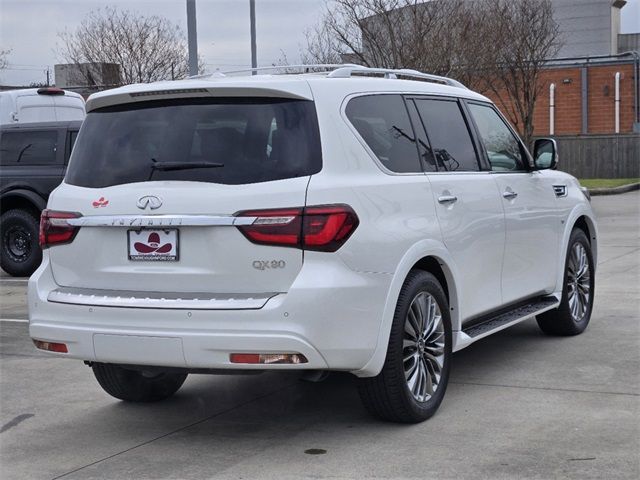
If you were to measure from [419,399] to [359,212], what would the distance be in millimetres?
1140

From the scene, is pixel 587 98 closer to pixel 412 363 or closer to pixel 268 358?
pixel 412 363

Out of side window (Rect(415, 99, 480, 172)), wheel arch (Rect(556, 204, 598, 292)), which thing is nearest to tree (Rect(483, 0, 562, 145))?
wheel arch (Rect(556, 204, 598, 292))

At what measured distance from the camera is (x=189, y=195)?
16.8ft

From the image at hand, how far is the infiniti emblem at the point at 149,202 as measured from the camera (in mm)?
5188

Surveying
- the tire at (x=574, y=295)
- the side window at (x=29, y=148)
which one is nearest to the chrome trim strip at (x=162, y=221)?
the tire at (x=574, y=295)

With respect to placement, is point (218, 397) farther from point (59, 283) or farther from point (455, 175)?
point (455, 175)

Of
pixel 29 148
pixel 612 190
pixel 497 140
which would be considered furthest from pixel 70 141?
pixel 612 190

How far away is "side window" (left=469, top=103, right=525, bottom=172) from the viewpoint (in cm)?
703

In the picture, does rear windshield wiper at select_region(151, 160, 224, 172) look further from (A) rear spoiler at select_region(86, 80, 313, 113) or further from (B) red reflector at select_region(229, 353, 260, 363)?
(B) red reflector at select_region(229, 353, 260, 363)

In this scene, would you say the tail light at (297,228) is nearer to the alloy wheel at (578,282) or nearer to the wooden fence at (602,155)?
the alloy wheel at (578,282)

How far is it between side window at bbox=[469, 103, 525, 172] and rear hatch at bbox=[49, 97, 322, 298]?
2.08 meters

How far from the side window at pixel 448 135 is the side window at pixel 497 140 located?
0.26 meters

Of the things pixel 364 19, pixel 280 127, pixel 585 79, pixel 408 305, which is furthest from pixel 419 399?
pixel 585 79

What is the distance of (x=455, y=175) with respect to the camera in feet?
20.7
